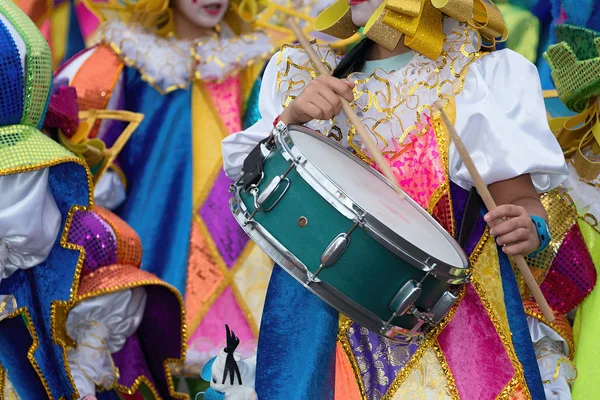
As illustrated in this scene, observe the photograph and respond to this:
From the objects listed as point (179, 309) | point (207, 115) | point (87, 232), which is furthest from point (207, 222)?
point (87, 232)

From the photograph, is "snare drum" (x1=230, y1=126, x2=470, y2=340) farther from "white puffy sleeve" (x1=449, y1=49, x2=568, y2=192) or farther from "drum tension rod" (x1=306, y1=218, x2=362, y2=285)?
"white puffy sleeve" (x1=449, y1=49, x2=568, y2=192)

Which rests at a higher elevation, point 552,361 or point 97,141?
point 552,361

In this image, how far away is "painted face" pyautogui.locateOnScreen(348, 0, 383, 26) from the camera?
6.95 feet

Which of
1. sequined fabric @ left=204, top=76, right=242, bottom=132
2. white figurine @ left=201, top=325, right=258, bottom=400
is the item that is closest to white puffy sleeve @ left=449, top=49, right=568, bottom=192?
white figurine @ left=201, top=325, right=258, bottom=400

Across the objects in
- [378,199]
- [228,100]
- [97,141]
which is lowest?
[97,141]

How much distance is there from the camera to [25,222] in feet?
7.95

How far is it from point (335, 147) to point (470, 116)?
275mm

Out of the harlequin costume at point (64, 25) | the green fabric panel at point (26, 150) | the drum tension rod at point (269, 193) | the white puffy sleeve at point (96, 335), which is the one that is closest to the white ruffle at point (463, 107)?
the drum tension rod at point (269, 193)

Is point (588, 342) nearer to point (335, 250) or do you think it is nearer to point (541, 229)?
point (541, 229)

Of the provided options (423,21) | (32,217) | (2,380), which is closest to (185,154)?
(32,217)

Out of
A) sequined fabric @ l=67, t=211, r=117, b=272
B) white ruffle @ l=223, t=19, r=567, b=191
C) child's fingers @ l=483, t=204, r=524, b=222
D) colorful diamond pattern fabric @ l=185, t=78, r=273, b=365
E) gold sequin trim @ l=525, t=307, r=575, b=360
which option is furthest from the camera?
colorful diamond pattern fabric @ l=185, t=78, r=273, b=365

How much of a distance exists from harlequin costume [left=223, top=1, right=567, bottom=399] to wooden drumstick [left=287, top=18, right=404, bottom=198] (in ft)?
0.35

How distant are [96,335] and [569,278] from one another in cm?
127

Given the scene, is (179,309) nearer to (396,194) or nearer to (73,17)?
(396,194)
